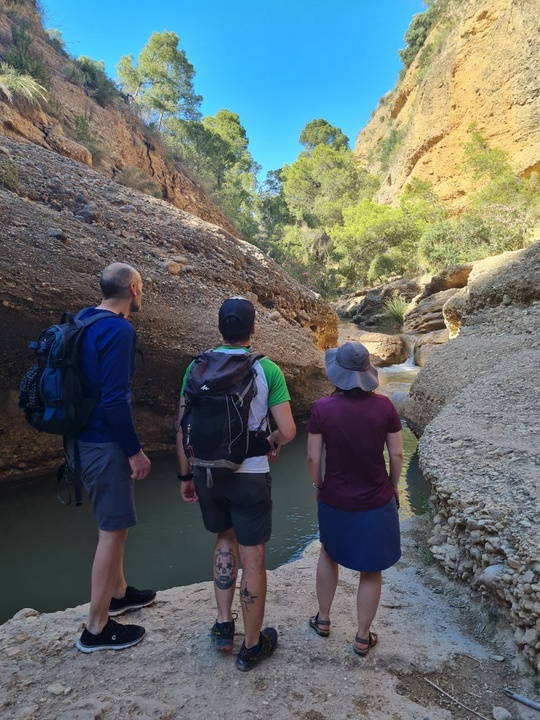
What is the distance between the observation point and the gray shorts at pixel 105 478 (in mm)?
2146

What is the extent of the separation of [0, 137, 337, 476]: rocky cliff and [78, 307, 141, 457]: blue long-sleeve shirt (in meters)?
3.12

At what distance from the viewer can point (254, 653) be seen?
6.70ft

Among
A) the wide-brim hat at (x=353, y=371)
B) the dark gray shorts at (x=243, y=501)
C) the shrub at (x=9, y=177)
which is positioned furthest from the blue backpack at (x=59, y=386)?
the shrub at (x=9, y=177)

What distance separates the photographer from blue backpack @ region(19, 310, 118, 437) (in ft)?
6.73

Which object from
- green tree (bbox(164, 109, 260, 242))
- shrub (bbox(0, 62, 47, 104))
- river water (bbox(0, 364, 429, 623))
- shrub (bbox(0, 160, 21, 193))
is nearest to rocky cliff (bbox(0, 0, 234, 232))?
shrub (bbox(0, 62, 47, 104))

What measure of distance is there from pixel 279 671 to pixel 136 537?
2.93 meters

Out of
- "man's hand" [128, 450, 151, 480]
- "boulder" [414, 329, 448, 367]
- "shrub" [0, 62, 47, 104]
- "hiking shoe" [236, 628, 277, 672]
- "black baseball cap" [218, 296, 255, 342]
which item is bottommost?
"hiking shoe" [236, 628, 277, 672]

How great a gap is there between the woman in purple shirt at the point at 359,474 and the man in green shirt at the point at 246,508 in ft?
0.76

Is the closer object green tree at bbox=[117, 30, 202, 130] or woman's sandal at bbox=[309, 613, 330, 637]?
woman's sandal at bbox=[309, 613, 330, 637]

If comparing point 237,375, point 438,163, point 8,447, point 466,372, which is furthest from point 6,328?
point 438,163

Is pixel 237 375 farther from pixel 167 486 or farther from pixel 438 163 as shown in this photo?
pixel 438 163

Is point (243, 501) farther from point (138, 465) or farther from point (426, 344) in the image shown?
point (426, 344)

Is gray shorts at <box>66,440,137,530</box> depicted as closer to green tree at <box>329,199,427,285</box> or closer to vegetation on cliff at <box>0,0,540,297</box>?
vegetation on cliff at <box>0,0,540,297</box>

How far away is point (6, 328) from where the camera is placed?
488 centimetres
